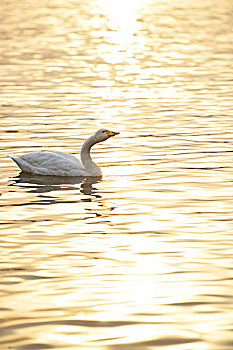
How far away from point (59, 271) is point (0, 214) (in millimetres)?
4144

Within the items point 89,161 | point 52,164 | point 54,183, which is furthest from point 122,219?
point 52,164

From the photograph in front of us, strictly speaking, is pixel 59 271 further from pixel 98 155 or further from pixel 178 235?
pixel 98 155

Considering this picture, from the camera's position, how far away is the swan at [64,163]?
20.2 metres

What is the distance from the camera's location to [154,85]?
3959 centimetres

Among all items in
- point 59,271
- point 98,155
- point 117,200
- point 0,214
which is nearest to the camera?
point 59,271

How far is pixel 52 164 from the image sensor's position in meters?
20.3

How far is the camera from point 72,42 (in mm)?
62688

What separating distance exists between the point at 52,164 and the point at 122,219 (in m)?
4.88

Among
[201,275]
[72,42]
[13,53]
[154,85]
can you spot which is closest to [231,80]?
[154,85]

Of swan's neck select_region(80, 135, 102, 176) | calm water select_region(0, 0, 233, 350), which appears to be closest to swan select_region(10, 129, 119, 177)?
swan's neck select_region(80, 135, 102, 176)

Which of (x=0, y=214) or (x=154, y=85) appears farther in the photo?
(x=154, y=85)

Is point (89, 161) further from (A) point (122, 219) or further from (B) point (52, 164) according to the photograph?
(A) point (122, 219)

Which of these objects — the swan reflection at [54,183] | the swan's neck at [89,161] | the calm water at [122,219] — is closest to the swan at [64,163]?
the swan's neck at [89,161]

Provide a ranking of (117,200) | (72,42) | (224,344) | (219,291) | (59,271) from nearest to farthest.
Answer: (224,344)
(219,291)
(59,271)
(117,200)
(72,42)
